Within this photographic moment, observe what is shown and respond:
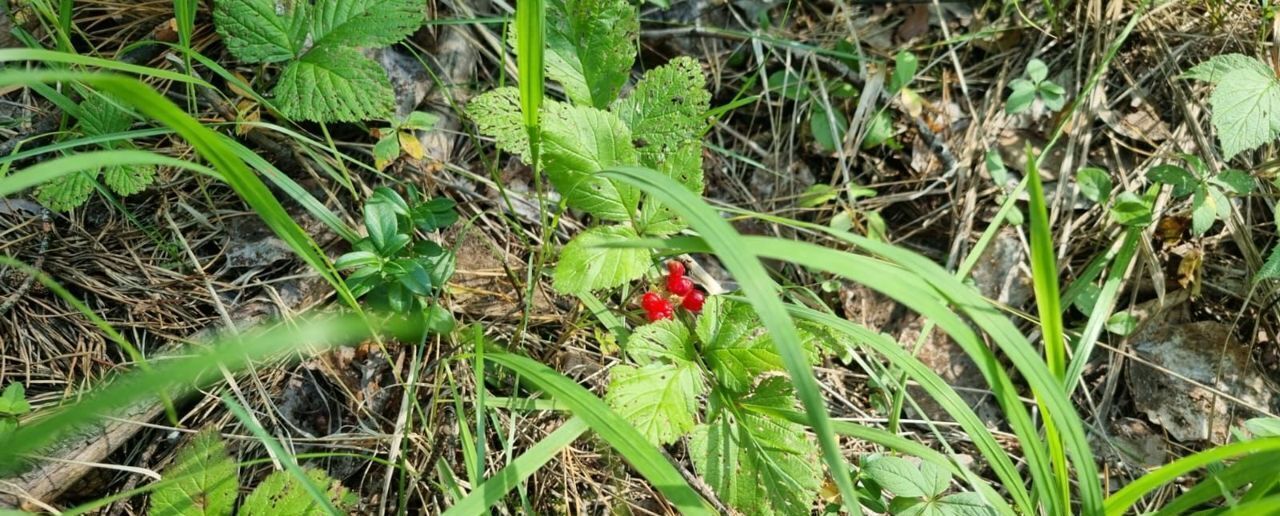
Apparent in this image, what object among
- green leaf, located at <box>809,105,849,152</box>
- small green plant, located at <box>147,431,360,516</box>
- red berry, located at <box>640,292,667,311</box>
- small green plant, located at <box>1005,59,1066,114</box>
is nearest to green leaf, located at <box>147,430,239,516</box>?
small green plant, located at <box>147,431,360,516</box>

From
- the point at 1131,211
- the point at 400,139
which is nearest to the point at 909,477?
the point at 1131,211

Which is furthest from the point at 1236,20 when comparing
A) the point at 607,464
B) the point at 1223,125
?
the point at 607,464

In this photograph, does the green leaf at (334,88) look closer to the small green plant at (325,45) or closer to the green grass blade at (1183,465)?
the small green plant at (325,45)

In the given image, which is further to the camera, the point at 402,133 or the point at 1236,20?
the point at 1236,20

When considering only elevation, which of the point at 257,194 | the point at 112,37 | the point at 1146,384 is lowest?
the point at 1146,384

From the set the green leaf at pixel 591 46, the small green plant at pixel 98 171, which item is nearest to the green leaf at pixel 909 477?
the green leaf at pixel 591 46

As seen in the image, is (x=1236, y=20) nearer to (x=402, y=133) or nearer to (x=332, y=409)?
(x=402, y=133)

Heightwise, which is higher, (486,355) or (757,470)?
(486,355)
